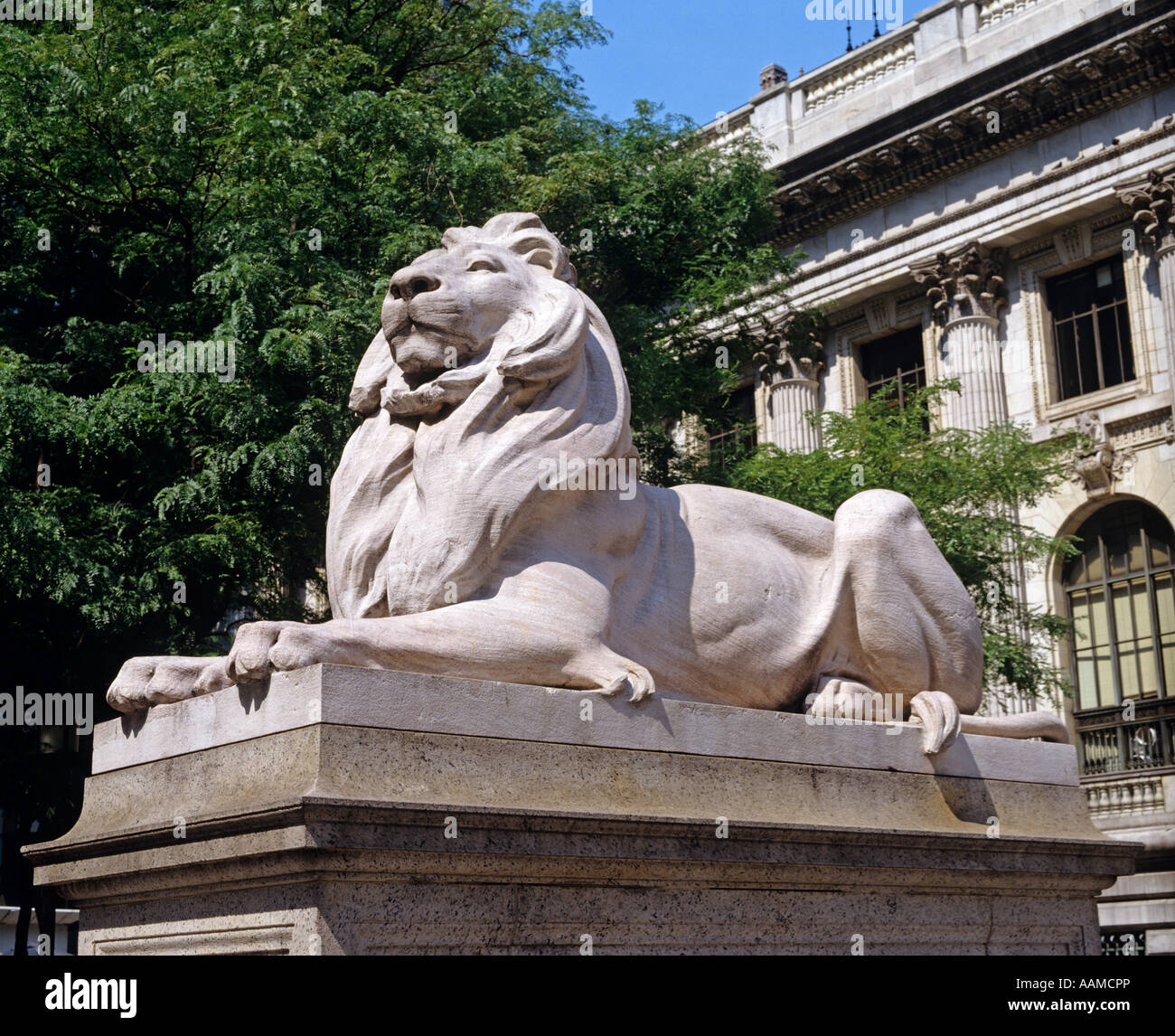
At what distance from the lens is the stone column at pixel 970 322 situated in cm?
3088

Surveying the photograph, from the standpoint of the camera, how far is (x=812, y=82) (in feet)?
115

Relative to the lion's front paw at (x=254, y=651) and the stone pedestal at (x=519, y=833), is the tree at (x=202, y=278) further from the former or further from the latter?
the lion's front paw at (x=254, y=651)

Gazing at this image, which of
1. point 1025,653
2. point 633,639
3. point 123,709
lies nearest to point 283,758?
point 123,709

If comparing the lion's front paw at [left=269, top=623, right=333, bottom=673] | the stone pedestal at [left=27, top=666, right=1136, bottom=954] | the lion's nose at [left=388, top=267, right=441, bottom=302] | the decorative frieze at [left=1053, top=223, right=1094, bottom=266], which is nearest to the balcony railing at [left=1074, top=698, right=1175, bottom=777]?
the decorative frieze at [left=1053, top=223, right=1094, bottom=266]

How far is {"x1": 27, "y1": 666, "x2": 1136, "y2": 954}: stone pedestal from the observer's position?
499 cm

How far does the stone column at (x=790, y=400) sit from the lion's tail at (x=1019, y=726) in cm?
2532

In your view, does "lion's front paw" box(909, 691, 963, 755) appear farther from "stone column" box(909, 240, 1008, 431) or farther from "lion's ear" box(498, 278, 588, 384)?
"stone column" box(909, 240, 1008, 431)

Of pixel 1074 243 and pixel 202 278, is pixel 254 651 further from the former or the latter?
pixel 1074 243

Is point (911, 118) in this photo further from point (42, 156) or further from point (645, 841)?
point (645, 841)

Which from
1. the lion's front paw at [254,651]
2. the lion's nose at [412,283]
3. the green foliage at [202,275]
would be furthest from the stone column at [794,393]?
the lion's front paw at [254,651]

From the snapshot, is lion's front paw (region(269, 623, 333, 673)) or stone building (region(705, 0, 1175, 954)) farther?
stone building (region(705, 0, 1175, 954))

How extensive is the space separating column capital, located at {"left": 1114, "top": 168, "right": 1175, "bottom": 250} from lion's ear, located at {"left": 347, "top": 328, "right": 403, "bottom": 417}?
24.6 m

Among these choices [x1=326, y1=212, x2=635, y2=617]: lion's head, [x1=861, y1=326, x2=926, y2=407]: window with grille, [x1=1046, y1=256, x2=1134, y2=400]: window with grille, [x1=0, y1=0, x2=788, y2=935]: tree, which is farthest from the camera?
[x1=861, y1=326, x2=926, y2=407]: window with grille

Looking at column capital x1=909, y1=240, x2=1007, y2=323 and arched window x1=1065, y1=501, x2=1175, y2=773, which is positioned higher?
column capital x1=909, y1=240, x2=1007, y2=323
